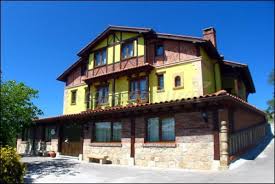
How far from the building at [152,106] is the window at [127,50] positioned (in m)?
0.09

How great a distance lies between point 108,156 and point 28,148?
38.5 feet

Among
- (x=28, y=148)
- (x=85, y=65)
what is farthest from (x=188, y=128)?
(x=28, y=148)

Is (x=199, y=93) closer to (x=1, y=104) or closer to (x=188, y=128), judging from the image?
(x=188, y=128)

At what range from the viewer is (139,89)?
2020cm

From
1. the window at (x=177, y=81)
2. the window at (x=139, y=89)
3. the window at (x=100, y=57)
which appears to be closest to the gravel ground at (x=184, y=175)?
the window at (x=177, y=81)

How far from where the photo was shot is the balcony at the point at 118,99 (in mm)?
19641

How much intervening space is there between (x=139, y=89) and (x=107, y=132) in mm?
4010

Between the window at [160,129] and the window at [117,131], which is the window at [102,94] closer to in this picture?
the window at [117,131]

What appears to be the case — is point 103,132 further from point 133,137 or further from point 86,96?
point 86,96

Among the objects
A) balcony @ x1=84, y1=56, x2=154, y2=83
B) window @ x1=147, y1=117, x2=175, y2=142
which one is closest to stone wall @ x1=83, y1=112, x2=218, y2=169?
window @ x1=147, y1=117, x2=175, y2=142

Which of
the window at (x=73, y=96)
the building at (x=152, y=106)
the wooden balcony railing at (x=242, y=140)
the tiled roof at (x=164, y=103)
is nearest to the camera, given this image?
the tiled roof at (x=164, y=103)

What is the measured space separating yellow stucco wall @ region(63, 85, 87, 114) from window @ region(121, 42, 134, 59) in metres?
5.47

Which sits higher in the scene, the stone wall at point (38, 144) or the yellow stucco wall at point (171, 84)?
the yellow stucco wall at point (171, 84)

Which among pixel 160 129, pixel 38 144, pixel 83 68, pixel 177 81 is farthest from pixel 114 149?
pixel 38 144
